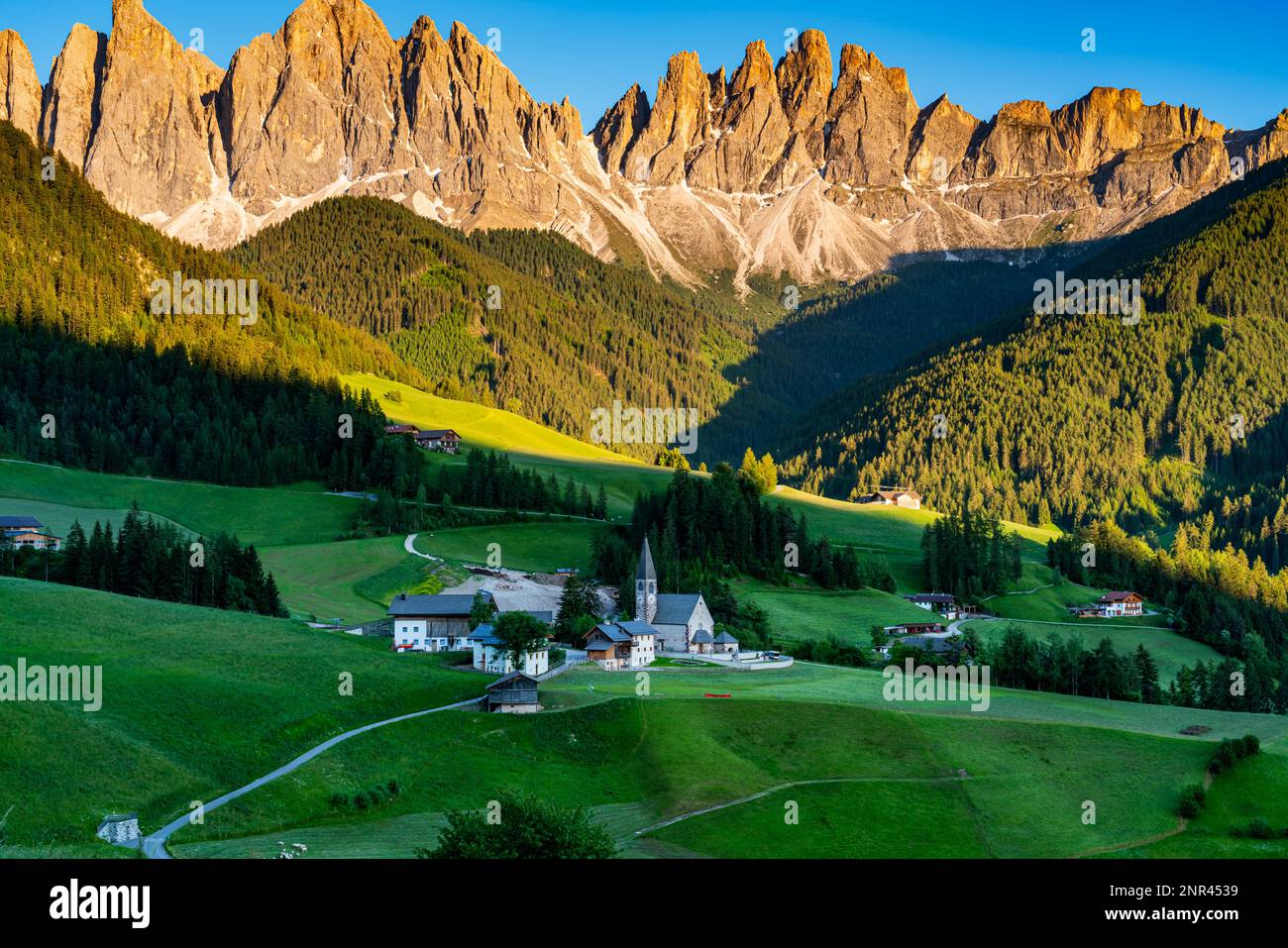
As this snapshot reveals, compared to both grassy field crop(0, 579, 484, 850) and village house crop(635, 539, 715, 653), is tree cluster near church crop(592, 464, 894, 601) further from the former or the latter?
grassy field crop(0, 579, 484, 850)

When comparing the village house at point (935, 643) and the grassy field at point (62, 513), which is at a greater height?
the grassy field at point (62, 513)

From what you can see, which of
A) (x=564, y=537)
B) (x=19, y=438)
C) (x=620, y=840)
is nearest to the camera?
(x=620, y=840)

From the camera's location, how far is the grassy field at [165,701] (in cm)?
5847

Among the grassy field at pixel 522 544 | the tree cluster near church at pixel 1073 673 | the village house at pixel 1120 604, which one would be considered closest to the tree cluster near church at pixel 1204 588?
the village house at pixel 1120 604

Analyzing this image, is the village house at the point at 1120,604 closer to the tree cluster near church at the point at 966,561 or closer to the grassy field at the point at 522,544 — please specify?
the tree cluster near church at the point at 966,561

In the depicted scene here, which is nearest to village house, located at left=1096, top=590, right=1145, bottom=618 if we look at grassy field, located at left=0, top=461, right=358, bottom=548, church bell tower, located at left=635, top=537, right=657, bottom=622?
church bell tower, located at left=635, top=537, right=657, bottom=622

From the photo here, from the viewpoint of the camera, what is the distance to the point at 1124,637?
505ft

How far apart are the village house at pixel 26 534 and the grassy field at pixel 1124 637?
106 m

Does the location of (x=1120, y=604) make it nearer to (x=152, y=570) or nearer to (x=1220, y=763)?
(x=1220, y=763)
